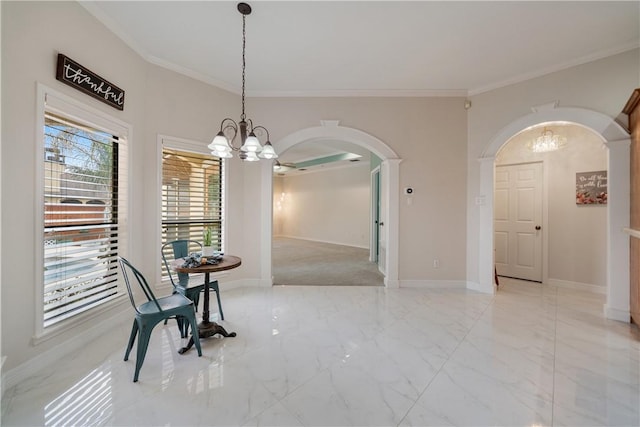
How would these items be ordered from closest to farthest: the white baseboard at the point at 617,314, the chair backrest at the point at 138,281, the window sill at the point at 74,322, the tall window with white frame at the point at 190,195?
1. the chair backrest at the point at 138,281
2. the window sill at the point at 74,322
3. the white baseboard at the point at 617,314
4. the tall window with white frame at the point at 190,195

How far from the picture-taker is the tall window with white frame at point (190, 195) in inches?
138

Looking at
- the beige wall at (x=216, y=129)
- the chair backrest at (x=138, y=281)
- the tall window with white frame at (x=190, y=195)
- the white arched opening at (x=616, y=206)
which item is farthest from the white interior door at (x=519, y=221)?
the chair backrest at (x=138, y=281)

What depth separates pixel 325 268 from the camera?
5.69 m

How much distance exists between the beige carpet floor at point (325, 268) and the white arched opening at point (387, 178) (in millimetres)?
464

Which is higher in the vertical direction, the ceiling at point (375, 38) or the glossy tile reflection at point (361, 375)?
the ceiling at point (375, 38)

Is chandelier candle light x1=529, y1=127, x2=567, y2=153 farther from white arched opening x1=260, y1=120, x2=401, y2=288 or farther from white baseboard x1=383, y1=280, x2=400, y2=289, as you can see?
white baseboard x1=383, y1=280, x2=400, y2=289

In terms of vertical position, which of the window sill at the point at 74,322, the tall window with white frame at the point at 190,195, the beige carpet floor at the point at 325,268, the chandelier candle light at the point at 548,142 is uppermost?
the chandelier candle light at the point at 548,142

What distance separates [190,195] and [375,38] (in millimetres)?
3025

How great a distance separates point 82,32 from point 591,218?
21.6 ft

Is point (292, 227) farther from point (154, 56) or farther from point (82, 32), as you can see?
point (82, 32)

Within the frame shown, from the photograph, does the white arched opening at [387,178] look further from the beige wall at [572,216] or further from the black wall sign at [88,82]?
the black wall sign at [88,82]

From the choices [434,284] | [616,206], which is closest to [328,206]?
[434,284]

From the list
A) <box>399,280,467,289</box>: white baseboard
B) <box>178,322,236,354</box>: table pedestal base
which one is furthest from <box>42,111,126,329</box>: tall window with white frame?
<box>399,280,467,289</box>: white baseboard

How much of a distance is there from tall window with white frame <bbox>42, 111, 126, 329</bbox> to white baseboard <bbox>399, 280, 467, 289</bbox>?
3.83 metres
